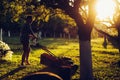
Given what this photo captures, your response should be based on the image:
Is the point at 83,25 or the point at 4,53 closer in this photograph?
the point at 83,25

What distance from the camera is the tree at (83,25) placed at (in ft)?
42.4

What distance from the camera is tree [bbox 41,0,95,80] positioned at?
42.4 ft

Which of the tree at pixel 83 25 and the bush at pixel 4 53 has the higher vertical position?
the tree at pixel 83 25

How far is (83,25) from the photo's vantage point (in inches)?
510

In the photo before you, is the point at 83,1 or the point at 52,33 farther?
the point at 52,33

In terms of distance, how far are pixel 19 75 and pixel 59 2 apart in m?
4.12

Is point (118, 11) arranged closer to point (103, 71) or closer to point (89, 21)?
point (103, 71)

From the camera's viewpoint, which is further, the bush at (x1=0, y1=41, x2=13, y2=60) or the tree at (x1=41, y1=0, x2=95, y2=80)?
the bush at (x1=0, y1=41, x2=13, y2=60)

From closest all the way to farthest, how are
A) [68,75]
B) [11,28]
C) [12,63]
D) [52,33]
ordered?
[68,75]
[12,63]
[11,28]
[52,33]

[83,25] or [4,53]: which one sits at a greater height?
[83,25]

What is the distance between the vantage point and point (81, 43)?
13.1 meters

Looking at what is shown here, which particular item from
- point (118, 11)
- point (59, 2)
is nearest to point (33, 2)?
point (59, 2)

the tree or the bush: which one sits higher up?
the tree

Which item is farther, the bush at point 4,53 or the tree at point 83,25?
the bush at point 4,53
